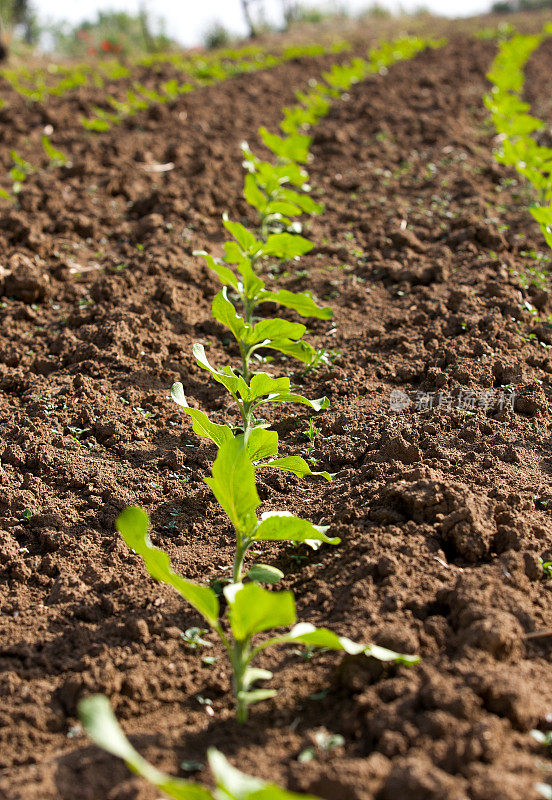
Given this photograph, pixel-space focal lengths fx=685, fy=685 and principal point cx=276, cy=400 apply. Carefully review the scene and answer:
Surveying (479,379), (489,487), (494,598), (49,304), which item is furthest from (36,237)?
(494,598)

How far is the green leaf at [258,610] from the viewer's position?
144 centimetres

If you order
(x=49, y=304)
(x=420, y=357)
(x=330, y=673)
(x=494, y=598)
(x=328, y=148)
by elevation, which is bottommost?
(x=330, y=673)

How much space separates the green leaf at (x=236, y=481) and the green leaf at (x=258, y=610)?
0.35 metres

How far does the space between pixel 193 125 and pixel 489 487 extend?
587cm

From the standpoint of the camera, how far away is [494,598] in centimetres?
180

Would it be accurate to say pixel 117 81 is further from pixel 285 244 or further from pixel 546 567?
pixel 546 567

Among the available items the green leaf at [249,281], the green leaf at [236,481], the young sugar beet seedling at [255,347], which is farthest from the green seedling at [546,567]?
the green leaf at [249,281]

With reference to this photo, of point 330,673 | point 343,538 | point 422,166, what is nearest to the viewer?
point 330,673

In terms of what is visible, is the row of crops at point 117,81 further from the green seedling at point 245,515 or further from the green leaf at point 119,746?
the green leaf at point 119,746

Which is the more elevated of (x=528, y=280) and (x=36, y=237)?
(x=36, y=237)

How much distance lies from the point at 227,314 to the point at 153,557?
4.57ft

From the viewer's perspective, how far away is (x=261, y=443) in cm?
232

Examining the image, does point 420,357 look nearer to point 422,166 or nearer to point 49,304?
point 49,304

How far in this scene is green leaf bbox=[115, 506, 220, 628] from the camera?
62.7 inches
